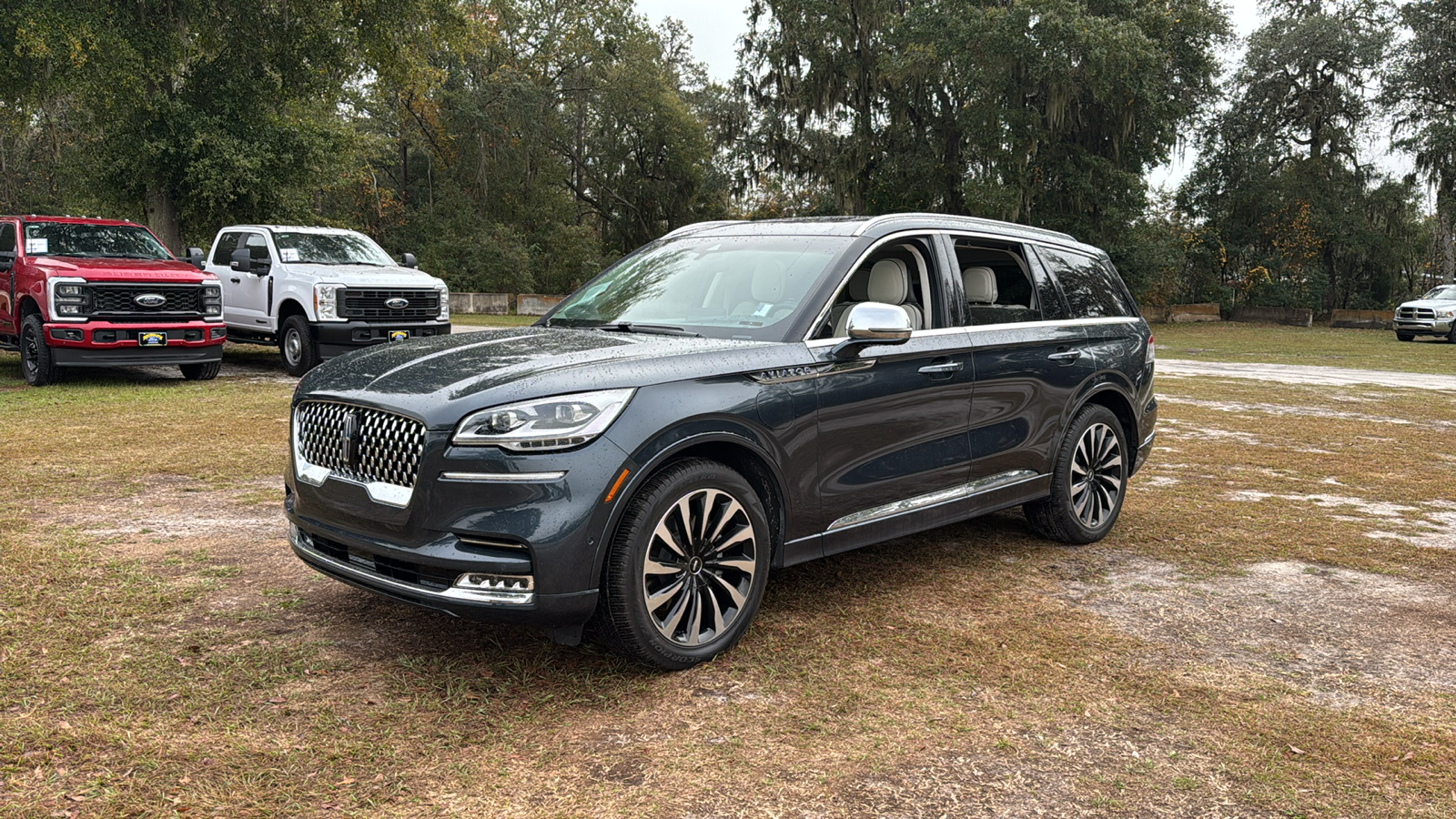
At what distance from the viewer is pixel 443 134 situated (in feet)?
141

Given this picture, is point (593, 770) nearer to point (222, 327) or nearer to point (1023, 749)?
point (1023, 749)

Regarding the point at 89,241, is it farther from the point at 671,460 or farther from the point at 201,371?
the point at 671,460

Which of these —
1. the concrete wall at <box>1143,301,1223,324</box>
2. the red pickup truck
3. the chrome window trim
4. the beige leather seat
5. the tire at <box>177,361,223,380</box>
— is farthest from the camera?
the concrete wall at <box>1143,301,1223,324</box>

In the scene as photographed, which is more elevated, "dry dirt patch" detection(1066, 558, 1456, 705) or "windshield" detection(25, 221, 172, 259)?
"windshield" detection(25, 221, 172, 259)

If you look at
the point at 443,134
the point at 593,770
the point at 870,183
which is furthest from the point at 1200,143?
the point at 593,770

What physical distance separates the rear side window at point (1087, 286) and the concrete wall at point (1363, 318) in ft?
127

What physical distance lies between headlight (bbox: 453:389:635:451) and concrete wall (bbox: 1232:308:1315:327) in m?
41.3

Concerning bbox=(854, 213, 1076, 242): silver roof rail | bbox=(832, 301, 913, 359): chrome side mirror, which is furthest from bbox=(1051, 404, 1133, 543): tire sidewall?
bbox=(832, 301, 913, 359): chrome side mirror

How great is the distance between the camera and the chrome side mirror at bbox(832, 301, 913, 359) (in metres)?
4.50

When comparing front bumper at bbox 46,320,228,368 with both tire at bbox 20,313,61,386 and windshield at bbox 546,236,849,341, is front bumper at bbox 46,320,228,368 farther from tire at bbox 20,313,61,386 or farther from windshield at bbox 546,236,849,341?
windshield at bbox 546,236,849,341

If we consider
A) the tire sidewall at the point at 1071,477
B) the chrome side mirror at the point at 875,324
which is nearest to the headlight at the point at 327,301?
the tire sidewall at the point at 1071,477

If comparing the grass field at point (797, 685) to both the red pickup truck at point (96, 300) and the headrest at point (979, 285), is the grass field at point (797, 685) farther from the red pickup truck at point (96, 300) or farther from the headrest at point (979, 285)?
the red pickup truck at point (96, 300)

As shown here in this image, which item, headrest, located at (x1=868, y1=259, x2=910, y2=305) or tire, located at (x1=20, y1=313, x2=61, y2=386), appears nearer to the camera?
headrest, located at (x1=868, y1=259, x2=910, y2=305)

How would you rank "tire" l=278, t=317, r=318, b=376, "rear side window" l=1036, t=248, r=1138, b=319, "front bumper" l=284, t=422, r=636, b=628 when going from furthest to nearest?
"tire" l=278, t=317, r=318, b=376 → "rear side window" l=1036, t=248, r=1138, b=319 → "front bumper" l=284, t=422, r=636, b=628
